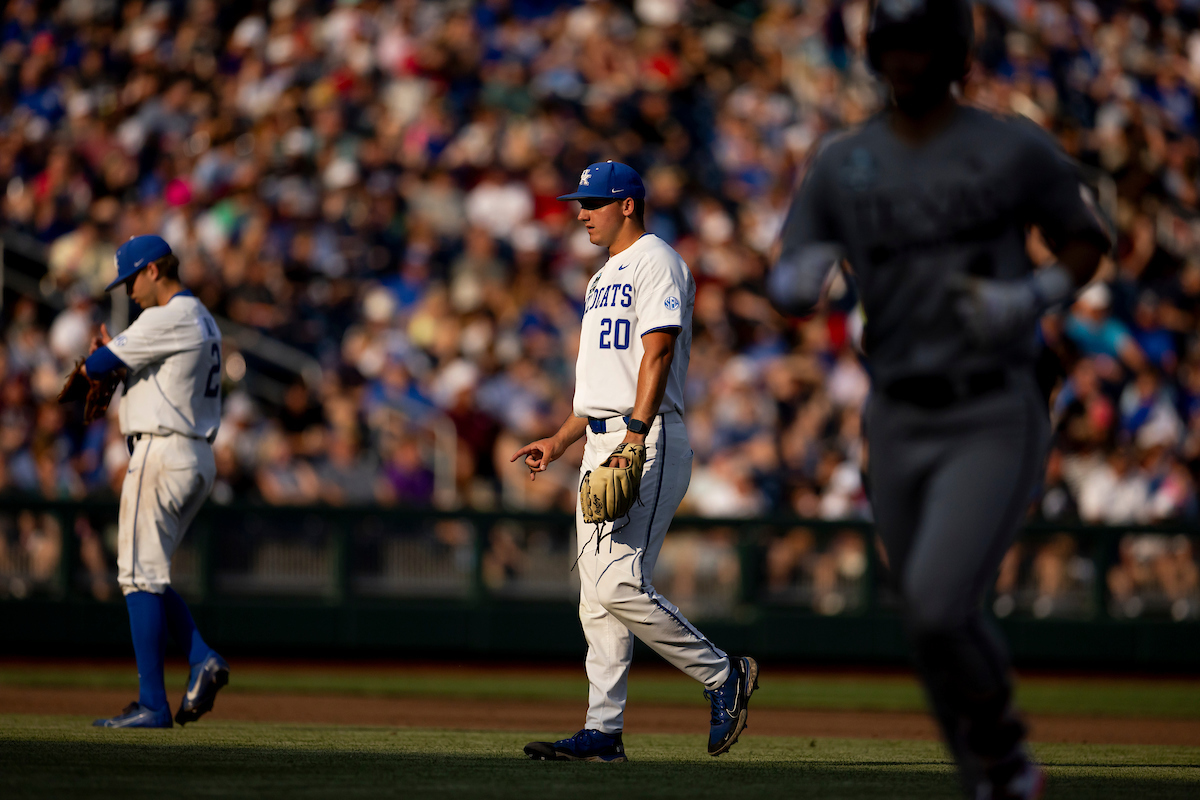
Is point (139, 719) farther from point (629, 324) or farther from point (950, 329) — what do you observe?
point (950, 329)

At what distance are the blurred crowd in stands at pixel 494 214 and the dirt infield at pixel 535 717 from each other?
106 inches

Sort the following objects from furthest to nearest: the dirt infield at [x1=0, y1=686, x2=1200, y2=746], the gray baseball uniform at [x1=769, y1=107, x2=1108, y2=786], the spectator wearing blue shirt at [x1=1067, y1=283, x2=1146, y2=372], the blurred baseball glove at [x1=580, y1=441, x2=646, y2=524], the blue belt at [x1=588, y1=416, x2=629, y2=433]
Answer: the spectator wearing blue shirt at [x1=1067, y1=283, x2=1146, y2=372] → the dirt infield at [x1=0, y1=686, x2=1200, y2=746] → the blue belt at [x1=588, y1=416, x2=629, y2=433] → the blurred baseball glove at [x1=580, y1=441, x2=646, y2=524] → the gray baseball uniform at [x1=769, y1=107, x2=1108, y2=786]

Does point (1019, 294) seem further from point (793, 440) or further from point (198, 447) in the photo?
point (793, 440)

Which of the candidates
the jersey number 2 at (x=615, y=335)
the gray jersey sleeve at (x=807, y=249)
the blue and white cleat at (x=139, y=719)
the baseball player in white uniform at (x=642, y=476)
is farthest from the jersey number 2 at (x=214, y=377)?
the gray jersey sleeve at (x=807, y=249)

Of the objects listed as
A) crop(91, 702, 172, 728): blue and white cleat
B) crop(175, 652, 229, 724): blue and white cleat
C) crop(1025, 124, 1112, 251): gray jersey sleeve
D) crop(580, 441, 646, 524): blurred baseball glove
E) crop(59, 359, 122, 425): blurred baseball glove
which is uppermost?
crop(1025, 124, 1112, 251): gray jersey sleeve

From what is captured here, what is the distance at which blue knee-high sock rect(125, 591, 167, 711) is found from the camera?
6773 millimetres

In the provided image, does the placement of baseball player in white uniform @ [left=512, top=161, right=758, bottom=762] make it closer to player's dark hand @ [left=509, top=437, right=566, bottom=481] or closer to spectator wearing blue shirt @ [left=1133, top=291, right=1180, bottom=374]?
player's dark hand @ [left=509, top=437, right=566, bottom=481]

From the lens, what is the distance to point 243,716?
8.23 meters

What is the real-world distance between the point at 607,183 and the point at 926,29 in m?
2.35

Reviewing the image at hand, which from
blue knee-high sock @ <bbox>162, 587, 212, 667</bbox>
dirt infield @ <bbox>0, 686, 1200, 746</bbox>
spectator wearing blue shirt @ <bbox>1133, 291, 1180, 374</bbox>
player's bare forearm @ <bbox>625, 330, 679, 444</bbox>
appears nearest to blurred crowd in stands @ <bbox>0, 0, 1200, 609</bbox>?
spectator wearing blue shirt @ <bbox>1133, 291, 1180, 374</bbox>

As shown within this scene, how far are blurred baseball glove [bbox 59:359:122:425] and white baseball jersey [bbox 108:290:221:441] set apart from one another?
4.2 inches

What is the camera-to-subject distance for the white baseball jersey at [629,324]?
18.4 ft

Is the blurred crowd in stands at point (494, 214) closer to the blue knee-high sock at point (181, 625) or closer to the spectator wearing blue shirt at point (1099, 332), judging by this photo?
the spectator wearing blue shirt at point (1099, 332)

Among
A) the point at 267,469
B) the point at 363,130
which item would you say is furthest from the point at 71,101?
the point at 267,469
